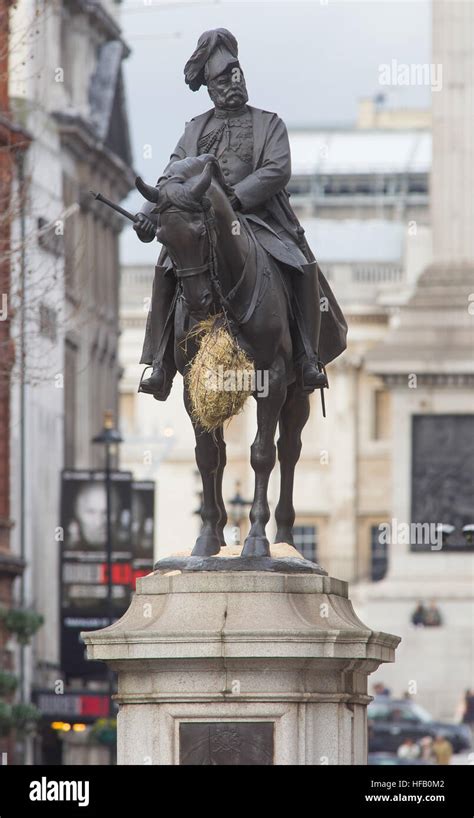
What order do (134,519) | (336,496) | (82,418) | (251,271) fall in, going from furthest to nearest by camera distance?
1. (336,496)
2. (82,418)
3. (134,519)
4. (251,271)

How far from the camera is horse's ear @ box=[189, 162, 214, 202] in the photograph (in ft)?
71.2

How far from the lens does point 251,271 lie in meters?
22.9

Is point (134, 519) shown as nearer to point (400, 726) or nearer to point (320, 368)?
point (400, 726)

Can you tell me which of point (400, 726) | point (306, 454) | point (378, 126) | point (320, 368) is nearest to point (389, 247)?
point (306, 454)

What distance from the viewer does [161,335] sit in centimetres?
2333

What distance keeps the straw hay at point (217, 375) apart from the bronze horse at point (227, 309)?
0.32ft

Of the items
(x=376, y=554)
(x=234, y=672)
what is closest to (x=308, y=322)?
(x=234, y=672)

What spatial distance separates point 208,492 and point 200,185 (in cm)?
286

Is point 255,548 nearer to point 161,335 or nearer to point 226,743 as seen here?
point 226,743

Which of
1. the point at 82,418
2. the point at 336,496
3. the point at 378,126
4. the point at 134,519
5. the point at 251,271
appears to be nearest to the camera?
the point at 251,271

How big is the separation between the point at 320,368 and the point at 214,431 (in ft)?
Answer: 3.63

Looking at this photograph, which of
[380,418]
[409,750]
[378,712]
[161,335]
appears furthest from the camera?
[380,418]

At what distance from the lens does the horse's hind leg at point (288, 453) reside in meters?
24.1

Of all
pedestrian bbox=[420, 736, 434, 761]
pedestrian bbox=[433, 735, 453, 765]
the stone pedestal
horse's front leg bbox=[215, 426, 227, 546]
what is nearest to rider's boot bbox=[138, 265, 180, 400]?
horse's front leg bbox=[215, 426, 227, 546]
